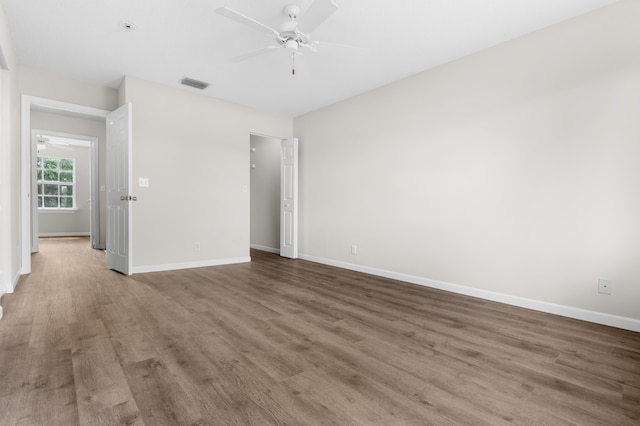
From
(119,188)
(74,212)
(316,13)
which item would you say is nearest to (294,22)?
(316,13)

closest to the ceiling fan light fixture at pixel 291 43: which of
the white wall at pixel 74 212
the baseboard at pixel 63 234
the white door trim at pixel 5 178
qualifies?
the white door trim at pixel 5 178

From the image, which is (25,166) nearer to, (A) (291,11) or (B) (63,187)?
(A) (291,11)

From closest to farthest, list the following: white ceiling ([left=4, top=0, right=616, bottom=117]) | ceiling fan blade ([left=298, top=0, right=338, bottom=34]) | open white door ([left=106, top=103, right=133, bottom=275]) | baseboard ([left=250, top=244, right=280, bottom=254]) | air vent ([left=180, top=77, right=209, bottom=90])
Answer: ceiling fan blade ([left=298, top=0, right=338, bottom=34]), white ceiling ([left=4, top=0, right=616, bottom=117]), open white door ([left=106, top=103, right=133, bottom=275]), air vent ([left=180, top=77, right=209, bottom=90]), baseboard ([left=250, top=244, right=280, bottom=254])

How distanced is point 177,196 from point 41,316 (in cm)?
239

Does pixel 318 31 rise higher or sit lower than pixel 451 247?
higher

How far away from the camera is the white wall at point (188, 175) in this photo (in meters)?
4.40

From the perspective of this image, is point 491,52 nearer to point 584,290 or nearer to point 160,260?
point 584,290

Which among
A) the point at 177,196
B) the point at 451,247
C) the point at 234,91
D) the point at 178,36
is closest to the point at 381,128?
the point at 451,247

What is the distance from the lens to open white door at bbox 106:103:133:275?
4180 millimetres

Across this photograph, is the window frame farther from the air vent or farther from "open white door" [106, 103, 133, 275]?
the air vent

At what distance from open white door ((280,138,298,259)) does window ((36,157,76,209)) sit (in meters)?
7.15

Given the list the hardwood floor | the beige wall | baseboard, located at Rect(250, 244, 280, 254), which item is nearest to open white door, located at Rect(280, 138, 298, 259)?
baseboard, located at Rect(250, 244, 280, 254)

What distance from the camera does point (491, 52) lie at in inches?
131

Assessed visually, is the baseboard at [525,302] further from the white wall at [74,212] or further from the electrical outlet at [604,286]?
the white wall at [74,212]
